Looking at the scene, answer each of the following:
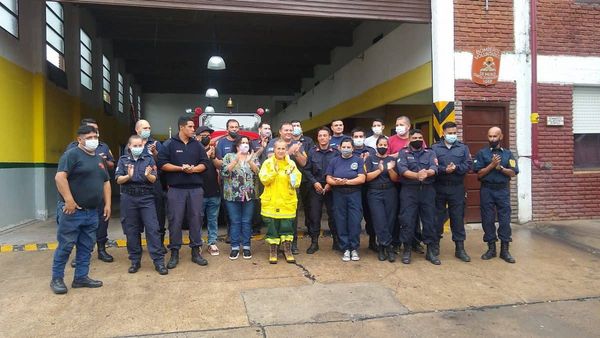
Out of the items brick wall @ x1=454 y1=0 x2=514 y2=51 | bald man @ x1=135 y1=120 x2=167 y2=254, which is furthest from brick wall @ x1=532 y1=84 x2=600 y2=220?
bald man @ x1=135 y1=120 x2=167 y2=254

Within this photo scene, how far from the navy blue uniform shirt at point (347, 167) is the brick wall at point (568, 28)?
475 centimetres

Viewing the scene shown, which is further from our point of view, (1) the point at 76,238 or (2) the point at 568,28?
(2) the point at 568,28

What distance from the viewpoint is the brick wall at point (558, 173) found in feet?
27.6

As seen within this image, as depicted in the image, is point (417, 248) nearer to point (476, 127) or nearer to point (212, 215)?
point (476, 127)

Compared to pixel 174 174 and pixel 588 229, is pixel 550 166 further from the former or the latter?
pixel 174 174

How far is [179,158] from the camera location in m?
5.66

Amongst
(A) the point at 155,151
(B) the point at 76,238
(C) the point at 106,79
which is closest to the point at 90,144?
(B) the point at 76,238

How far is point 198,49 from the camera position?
56.4 feet

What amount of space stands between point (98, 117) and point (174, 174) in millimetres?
10370

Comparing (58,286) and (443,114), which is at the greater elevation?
(443,114)

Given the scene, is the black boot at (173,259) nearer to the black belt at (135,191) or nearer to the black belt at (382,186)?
the black belt at (135,191)

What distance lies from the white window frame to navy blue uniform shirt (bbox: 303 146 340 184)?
11.8m

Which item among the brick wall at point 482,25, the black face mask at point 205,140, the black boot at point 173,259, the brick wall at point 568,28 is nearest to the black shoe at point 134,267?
the black boot at point 173,259

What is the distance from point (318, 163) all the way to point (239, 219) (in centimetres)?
135
